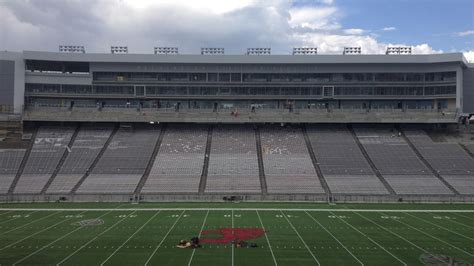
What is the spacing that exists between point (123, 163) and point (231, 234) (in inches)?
1046

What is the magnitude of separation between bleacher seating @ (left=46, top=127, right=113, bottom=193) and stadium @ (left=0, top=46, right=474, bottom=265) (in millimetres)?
226

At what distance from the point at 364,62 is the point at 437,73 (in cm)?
970

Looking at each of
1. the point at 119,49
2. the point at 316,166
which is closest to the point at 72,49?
the point at 119,49

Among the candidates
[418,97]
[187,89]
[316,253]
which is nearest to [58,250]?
[316,253]

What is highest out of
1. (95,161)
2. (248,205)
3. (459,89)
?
(459,89)

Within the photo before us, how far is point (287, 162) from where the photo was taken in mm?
51344

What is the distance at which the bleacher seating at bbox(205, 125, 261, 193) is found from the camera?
46188 millimetres

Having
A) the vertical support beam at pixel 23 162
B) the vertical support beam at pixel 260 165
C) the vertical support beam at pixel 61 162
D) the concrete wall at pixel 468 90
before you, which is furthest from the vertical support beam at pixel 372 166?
the vertical support beam at pixel 23 162

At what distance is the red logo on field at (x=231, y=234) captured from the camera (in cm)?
2568

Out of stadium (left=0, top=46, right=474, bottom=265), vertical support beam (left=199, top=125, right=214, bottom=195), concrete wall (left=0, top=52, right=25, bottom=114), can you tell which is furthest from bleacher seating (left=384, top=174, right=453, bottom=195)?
concrete wall (left=0, top=52, right=25, bottom=114)

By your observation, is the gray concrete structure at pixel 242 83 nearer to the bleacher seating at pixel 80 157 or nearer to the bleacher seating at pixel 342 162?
the bleacher seating at pixel 342 162

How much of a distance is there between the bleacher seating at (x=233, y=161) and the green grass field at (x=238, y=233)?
5.66 meters

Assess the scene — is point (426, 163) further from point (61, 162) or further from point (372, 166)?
point (61, 162)

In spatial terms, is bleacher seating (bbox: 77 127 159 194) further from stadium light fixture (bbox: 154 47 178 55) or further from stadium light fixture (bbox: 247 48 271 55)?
stadium light fixture (bbox: 247 48 271 55)
